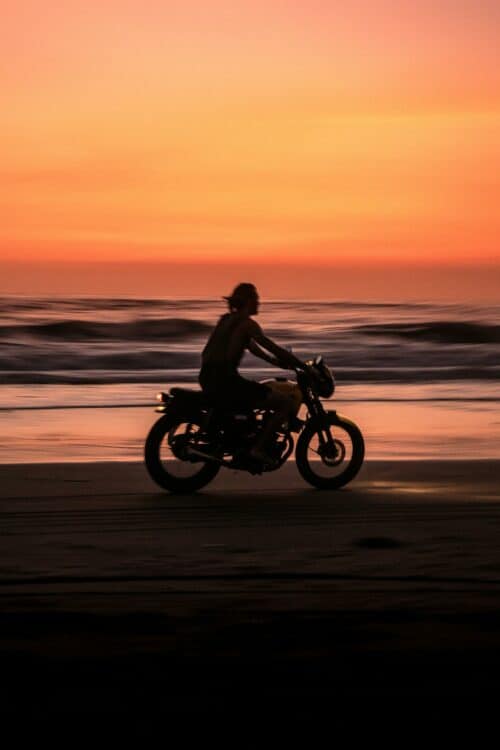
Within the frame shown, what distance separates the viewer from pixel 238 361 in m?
11.3

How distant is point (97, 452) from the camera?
14.5 metres

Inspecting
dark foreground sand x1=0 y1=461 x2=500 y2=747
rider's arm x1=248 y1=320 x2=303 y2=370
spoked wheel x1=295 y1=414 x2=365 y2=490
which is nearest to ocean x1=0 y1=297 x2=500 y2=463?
spoked wheel x1=295 y1=414 x2=365 y2=490

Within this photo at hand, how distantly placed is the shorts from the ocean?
285 cm

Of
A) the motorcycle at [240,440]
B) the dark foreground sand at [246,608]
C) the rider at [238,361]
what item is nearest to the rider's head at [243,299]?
the rider at [238,361]

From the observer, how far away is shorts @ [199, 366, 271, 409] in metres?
11.2

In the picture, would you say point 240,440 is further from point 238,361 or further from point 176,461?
point 238,361

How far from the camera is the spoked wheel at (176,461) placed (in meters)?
11.3

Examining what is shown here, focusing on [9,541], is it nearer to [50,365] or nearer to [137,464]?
[137,464]

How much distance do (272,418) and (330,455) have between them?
26.7 inches

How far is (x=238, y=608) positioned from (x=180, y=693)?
5.40 ft

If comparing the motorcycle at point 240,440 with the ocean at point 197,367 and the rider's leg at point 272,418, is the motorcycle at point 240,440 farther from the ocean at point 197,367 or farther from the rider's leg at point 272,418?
the ocean at point 197,367

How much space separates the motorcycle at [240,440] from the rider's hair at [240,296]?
2.39 feet

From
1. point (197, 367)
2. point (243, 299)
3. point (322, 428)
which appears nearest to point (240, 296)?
point (243, 299)

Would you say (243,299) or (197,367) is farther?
(197,367)
